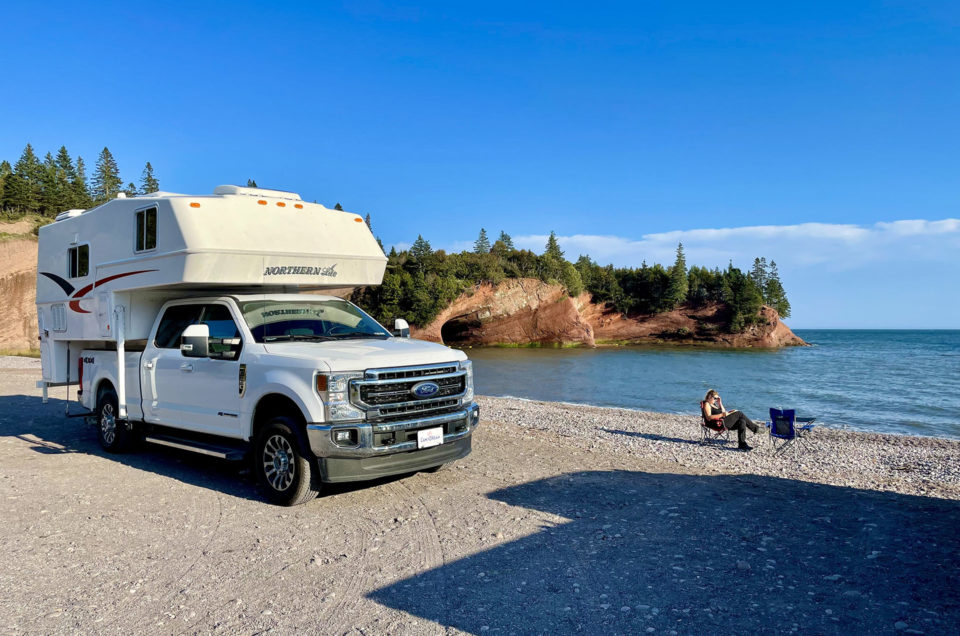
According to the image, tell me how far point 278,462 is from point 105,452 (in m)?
4.90

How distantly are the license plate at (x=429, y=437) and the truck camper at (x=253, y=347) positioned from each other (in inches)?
0.6

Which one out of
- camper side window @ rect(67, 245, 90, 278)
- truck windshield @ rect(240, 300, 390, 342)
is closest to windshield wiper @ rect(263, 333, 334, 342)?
truck windshield @ rect(240, 300, 390, 342)

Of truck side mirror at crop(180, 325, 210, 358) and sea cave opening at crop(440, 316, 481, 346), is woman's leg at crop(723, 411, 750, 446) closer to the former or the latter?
truck side mirror at crop(180, 325, 210, 358)

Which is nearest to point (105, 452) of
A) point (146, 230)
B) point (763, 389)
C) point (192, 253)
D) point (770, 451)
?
point (146, 230)

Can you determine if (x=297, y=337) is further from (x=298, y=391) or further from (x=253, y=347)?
(x=298, y=391)

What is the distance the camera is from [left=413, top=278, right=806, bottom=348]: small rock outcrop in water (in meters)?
77.2

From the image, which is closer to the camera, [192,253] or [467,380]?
[192,253]

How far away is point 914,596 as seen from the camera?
14.7ft

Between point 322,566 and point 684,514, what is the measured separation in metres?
3.94

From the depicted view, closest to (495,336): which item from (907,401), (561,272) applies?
(561,272)

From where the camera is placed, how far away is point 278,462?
22.7ft

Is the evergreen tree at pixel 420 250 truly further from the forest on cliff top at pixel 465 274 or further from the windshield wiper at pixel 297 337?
the windshield wiper at pixel 297 337

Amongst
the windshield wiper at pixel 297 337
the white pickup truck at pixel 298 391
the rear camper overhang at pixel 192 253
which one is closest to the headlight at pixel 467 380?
the white pickup truck at pixel 298 391

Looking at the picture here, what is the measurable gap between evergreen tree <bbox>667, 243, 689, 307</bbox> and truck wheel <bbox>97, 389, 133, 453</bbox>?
94.5m
